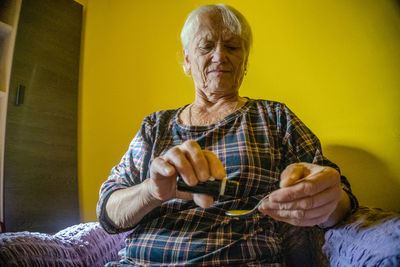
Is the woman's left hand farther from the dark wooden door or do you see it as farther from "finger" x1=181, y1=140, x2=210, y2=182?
the dark wooden door

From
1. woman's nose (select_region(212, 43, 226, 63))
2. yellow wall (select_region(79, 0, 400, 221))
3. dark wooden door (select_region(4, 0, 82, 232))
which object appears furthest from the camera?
dark wooden door (select_region(4, 0, 82, 232))

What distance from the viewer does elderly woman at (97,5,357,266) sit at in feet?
1.51

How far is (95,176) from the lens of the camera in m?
1.42

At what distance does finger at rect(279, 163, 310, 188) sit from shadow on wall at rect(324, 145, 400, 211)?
1.93ft

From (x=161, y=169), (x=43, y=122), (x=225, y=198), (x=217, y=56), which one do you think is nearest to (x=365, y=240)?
(x=225, y=198)

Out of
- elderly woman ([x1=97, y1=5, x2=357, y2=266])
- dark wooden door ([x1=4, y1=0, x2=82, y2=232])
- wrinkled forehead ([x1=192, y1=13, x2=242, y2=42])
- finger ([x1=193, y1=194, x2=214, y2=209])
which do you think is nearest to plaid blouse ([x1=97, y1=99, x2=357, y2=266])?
elderly woman ([x1=97, y1=5, x2=357, y2=266])

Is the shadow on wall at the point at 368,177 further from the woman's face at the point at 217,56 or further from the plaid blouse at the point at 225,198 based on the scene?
the woman's face at the point at 217,56

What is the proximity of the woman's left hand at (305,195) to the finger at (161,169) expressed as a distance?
211 millimetres

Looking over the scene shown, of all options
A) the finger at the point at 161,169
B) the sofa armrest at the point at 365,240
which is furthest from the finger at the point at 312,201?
the finger at the point at 161,169

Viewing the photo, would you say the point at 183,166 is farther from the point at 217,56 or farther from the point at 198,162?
the point at 217,56

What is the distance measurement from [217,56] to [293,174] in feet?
1.66

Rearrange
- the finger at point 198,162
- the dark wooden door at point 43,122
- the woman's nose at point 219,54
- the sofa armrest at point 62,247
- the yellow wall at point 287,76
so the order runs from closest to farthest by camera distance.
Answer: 1. the finger at point 198,162
2. the sofa armrest at point 62,247
3. the woman's nose at point 219,54
4. the yellow wall at point 287,76
5. the dark wooden door at point 43,122

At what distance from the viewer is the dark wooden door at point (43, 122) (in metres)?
1.10

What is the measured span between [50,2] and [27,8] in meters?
0.15
